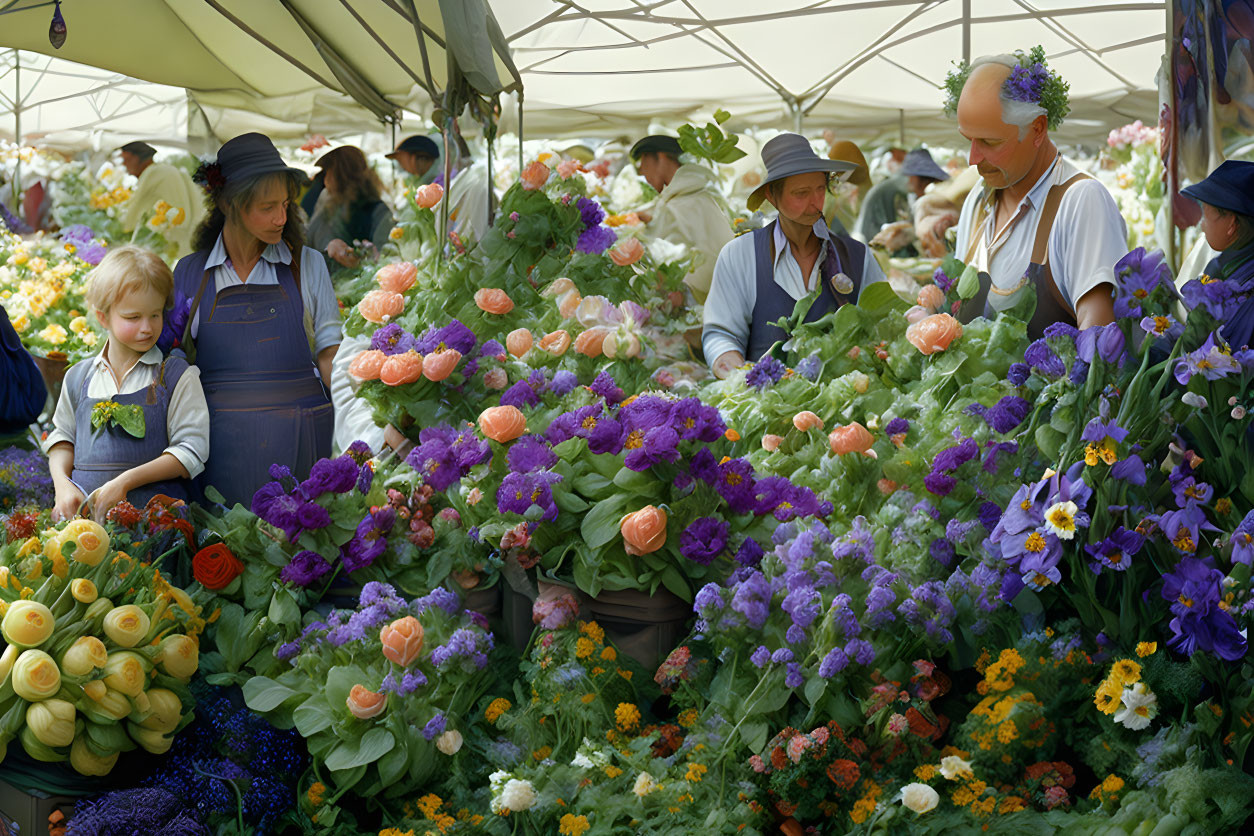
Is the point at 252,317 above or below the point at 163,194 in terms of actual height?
below

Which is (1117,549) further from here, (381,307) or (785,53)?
(785,53)

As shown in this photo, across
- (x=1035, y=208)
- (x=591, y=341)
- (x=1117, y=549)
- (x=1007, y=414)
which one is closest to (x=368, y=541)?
(x=591, y=341)

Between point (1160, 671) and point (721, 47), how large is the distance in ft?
7.84

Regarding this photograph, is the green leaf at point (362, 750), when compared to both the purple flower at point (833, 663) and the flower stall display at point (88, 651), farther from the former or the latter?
the purple flower at point (833, 663)

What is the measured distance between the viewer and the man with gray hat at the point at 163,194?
5.02 metres

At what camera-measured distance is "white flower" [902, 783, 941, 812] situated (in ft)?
5.96

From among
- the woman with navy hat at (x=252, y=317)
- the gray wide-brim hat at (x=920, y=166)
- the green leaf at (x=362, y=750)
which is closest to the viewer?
the green leaf at (x=362, y=750)

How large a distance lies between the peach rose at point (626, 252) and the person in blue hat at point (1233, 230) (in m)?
1.27

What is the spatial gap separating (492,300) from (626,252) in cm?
37

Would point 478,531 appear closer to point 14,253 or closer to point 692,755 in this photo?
point 692,755

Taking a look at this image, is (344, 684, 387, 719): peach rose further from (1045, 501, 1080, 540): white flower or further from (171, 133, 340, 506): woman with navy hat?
(1045, 501, 1080, 540): white flower

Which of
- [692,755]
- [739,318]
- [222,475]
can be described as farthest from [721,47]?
[692,755]

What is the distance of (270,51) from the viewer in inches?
135

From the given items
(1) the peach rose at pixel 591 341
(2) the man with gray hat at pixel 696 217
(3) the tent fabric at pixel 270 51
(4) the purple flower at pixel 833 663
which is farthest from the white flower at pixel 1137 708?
(3) the tent fabric at pixel 270 51
